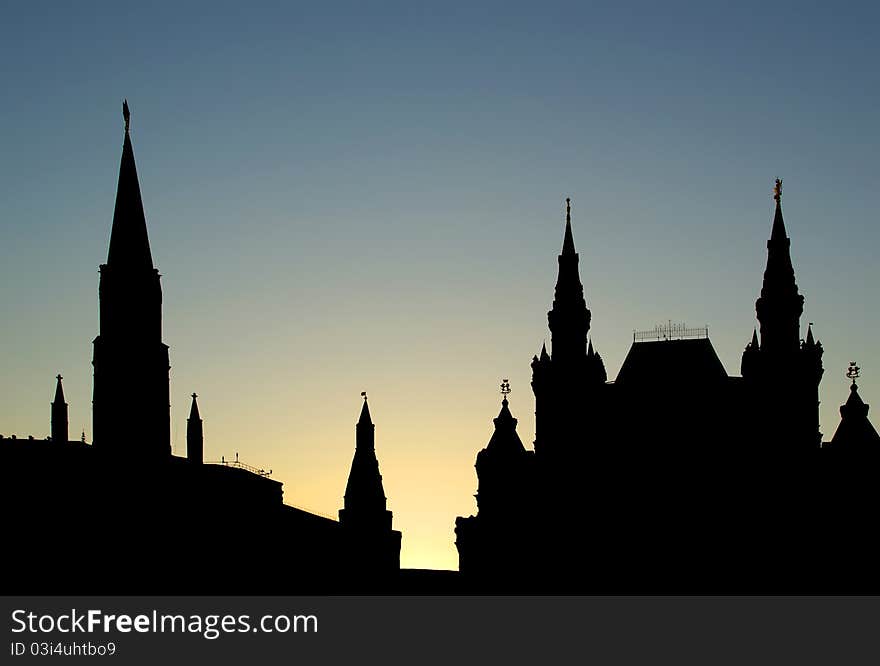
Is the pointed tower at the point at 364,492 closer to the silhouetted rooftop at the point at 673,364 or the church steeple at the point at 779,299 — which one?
the silhouetted rooftop at the point at 673,364

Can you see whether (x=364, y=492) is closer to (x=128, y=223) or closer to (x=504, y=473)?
(x=504, y=473)

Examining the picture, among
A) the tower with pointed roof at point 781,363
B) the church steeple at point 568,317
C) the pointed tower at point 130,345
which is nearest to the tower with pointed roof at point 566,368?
the church steeple at point 568,317

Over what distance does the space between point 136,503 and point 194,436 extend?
1854cm

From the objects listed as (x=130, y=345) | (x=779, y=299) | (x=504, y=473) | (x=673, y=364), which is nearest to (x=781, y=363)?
(x=779, y=299)

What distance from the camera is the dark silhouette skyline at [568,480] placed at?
10550 cm

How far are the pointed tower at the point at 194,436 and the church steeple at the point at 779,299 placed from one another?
37.6 metres

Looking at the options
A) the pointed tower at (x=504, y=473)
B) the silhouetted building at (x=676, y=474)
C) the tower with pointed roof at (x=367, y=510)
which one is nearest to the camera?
the silhouetted building at (x=676, y=474)

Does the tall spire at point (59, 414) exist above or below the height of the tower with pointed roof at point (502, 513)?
above

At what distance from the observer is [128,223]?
11256 cm

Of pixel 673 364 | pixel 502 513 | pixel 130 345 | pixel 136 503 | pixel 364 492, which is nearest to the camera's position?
pixel 136 503

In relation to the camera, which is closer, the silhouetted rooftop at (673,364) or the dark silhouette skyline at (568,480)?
the dark silhouette skyline at (568,480)

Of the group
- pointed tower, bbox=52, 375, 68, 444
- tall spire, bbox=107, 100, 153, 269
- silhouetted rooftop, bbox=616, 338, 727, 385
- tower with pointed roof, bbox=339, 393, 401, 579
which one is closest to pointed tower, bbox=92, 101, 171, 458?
tall spire, bbox=107, 100, 153, 269
